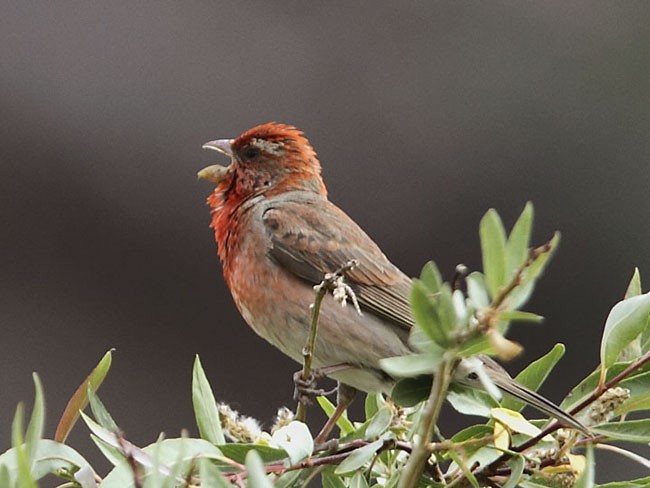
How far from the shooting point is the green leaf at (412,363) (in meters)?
1.61

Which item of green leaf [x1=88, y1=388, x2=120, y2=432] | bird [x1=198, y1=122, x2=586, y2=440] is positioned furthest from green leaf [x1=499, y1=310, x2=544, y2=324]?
bird [x1=198, y1=122, x2=586, y2=440]

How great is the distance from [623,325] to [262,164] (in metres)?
2.36

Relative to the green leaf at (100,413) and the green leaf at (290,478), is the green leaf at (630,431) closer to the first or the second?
the green leaf at (290,478)

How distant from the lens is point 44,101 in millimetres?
7012

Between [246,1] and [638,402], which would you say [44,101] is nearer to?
[246,1]

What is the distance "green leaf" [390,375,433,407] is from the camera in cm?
211

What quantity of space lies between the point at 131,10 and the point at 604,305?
3447mm

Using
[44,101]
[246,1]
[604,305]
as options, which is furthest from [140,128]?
[604,305]

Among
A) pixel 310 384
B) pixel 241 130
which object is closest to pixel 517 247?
pixel 310 384

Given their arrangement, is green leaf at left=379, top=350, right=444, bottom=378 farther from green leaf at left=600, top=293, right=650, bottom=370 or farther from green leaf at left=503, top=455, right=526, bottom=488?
green leaf at left=600, top=293, right=650, bottom=370

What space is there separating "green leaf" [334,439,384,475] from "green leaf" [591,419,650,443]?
414mm

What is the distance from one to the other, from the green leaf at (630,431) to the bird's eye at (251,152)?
2412 millimetres

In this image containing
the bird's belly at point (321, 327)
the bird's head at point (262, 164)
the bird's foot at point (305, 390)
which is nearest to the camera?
the bird's foot at point (305, 390)

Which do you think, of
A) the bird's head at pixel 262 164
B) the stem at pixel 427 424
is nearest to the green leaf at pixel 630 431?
the stem at pixel 427 424
